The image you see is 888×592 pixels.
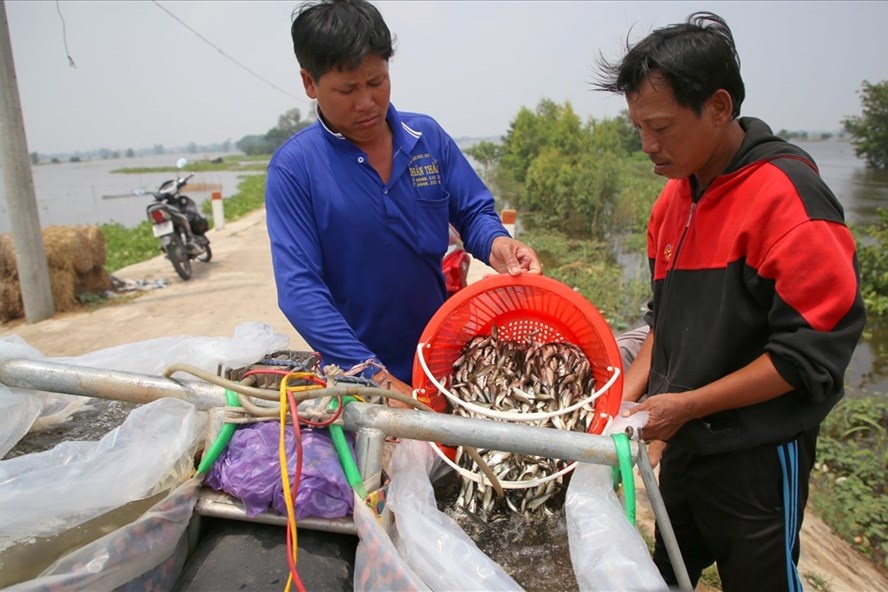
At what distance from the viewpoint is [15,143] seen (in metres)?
6.85

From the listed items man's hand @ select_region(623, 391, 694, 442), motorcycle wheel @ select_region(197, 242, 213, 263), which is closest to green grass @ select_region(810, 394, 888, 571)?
man's hand @ select_region(623, 391, 694, 442)

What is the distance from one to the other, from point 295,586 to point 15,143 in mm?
7565

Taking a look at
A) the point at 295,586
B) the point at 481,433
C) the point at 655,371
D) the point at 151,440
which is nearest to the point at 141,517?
the point at 151,440

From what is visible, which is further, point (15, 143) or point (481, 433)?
point (15, 143)

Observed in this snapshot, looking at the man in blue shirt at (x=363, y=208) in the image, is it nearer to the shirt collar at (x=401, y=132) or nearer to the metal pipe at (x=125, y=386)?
the shirt collar at (x=401, y=132)

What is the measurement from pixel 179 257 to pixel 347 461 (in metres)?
9.07

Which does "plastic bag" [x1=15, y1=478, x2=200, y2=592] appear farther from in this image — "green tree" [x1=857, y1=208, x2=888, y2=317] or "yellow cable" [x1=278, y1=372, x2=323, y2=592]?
"green tree" [x1=857, y1=208, x2=888, y2=317]

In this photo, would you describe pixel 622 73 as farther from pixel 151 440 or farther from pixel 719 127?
pixel 151 440

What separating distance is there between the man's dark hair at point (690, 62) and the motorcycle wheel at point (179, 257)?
8.77 m

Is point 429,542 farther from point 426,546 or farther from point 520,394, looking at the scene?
point 520,394

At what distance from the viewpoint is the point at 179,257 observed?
9.41m

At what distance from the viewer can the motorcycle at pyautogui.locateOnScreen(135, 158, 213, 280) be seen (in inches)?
363

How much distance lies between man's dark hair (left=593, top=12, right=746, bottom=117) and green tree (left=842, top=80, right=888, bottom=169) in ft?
120

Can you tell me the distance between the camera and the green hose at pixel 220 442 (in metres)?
1.30
